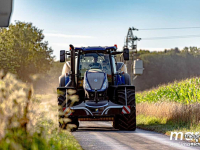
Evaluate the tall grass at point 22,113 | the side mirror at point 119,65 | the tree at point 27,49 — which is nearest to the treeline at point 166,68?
the tree at point 27,49

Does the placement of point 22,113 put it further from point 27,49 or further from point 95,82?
point 27,49

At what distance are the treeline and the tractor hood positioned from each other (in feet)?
217

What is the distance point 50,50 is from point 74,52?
150 feet

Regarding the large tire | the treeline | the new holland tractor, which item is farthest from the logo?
the treeline

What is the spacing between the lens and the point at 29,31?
5750cm

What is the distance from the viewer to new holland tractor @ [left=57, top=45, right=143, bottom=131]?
13523mm

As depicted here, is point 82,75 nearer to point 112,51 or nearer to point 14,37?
point 112,51

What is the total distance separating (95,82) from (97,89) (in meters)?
0.25

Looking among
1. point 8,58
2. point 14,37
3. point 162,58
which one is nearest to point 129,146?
point 8,58

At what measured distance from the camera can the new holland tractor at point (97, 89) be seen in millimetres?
13523

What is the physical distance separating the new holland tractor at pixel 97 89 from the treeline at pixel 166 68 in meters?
64.9

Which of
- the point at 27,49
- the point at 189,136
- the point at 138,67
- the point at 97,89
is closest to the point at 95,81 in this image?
the point at 97,89

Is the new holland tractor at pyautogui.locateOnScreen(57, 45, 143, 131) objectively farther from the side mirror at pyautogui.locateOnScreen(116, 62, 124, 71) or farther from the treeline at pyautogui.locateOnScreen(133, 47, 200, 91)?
the treeline at pyautogui.locateOnScreen(133, 47, 200, 91)

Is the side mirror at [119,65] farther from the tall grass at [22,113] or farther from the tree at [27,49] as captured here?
the tree at [27,49]
